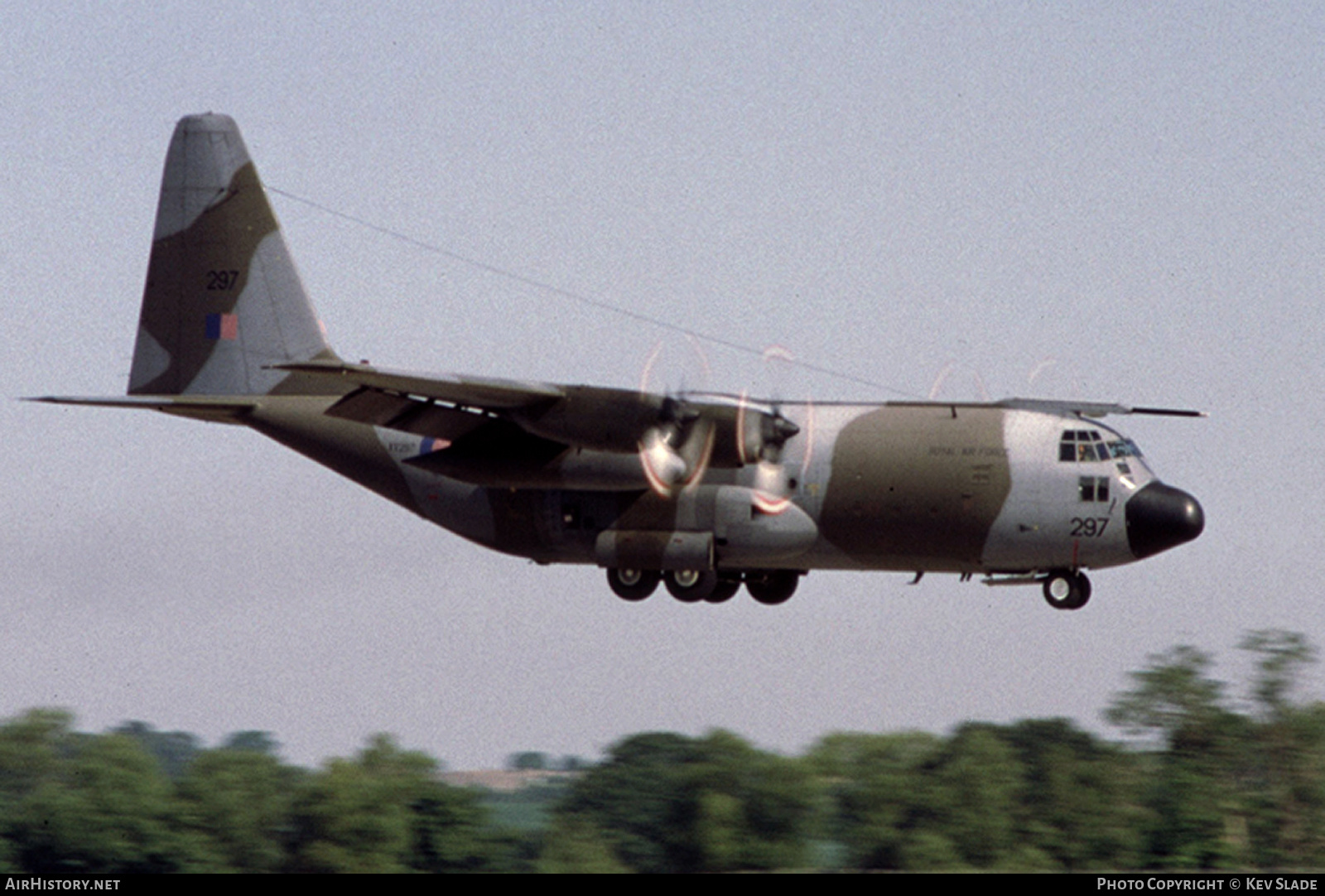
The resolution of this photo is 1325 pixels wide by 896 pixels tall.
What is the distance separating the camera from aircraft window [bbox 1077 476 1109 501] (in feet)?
85.2

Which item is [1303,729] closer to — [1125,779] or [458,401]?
[1125,779]

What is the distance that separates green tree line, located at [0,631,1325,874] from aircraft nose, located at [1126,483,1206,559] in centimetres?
2813

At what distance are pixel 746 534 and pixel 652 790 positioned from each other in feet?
118

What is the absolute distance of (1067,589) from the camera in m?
26.8

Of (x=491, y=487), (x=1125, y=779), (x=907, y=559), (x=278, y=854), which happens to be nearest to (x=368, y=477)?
(x=491, y=487)

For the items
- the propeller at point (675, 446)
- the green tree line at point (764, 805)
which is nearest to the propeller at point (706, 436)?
the propeller at point (675, 446)

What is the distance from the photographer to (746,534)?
26.6 metres

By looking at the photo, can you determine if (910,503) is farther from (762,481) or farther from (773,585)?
(773,585)

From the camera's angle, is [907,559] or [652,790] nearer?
[907,559]

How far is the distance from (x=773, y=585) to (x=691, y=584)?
2370 millimetres

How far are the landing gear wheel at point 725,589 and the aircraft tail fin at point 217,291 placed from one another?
8.71 m

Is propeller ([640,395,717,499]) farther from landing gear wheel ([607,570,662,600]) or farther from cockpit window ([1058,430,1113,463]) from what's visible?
cockpit window ([1058,430,1113,463])

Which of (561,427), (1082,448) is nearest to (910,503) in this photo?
(1082,448)

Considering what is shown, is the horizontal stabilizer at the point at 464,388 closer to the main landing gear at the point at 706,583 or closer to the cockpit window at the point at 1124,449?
the main landing gear at the point at 706,583
